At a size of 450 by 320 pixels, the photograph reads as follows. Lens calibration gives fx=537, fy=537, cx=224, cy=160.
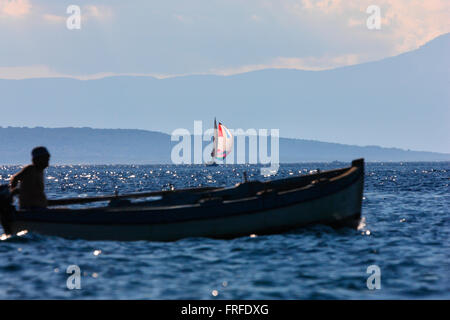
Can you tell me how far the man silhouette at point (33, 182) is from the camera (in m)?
15.4

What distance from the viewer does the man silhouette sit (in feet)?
50.6

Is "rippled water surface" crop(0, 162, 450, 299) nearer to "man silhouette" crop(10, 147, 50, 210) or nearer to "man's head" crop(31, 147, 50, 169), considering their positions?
"man silhouette" crop(10, 147, 50, 210)

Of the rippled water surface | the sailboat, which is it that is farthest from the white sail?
the rippled water surface

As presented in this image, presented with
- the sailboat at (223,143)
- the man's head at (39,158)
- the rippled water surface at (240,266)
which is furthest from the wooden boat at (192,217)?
the sailboat at (223,143)

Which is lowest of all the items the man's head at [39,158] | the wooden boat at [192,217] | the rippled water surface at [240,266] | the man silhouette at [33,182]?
the rippled water surface at [240,266]

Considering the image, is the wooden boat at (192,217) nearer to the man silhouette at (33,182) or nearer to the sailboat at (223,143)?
the man silhouette at (33,182)

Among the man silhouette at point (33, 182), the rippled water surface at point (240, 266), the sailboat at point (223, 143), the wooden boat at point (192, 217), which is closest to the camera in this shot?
the rippled water surface at point (240, 266)

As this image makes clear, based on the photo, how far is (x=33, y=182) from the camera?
51.0 feet

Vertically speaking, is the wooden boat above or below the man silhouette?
below

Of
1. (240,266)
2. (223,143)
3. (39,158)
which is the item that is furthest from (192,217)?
(223,143)

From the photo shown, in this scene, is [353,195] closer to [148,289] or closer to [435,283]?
[435,283]

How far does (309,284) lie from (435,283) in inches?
99.4
